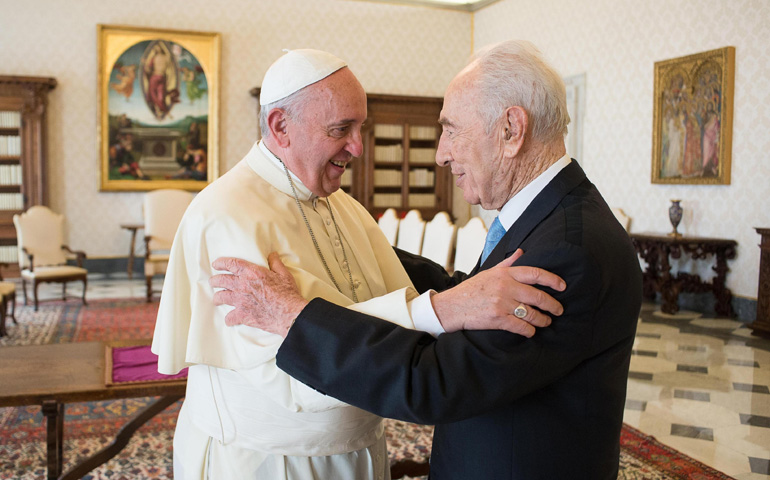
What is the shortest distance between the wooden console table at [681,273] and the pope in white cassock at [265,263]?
21.0 feet

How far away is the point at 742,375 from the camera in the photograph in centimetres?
518

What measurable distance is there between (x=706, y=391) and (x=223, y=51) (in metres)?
8.95

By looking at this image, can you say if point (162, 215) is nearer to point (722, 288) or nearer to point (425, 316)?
point (722, 288)

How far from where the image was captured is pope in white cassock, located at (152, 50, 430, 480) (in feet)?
5.09

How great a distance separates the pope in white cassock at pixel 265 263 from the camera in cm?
155

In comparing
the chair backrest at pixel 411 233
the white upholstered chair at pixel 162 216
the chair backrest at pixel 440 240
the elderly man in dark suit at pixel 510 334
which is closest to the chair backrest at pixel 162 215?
the white upholstered chair at pixel 162 216

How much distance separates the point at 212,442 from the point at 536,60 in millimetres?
1202

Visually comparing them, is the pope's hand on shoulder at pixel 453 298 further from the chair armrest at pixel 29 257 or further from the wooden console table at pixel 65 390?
the chair armrest at pixel 29 257

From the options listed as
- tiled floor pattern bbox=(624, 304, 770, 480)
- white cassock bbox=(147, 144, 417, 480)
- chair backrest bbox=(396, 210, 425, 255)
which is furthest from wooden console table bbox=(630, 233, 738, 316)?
white cassock bbox=(147, 144, 417, 480)

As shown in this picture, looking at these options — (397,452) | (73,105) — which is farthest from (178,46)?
(397,452)

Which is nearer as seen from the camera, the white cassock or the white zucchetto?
the white cassock

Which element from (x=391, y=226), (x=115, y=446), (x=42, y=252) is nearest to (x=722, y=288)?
(x=391, y=226)

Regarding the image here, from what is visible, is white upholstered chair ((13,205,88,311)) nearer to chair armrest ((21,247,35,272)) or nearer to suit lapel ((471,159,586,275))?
chair armrest ((21,247,35,272))

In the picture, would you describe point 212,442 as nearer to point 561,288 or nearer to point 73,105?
point 561,288
